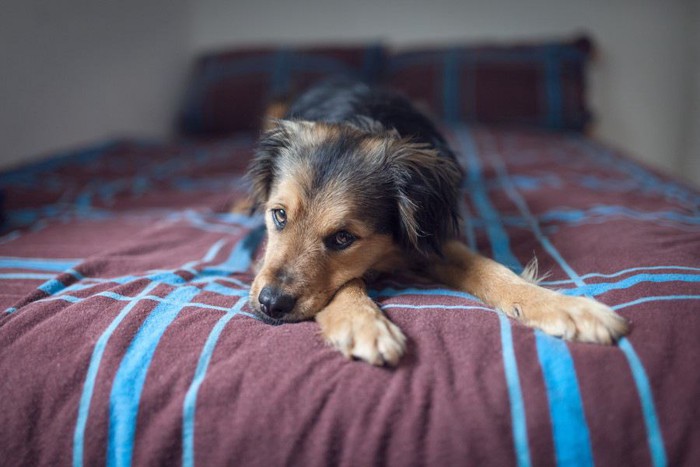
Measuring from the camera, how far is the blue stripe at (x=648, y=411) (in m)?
0.82

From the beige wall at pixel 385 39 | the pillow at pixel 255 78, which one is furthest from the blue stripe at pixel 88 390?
the pillow at pixel 255 78

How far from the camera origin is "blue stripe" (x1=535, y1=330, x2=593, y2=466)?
0.83 meters

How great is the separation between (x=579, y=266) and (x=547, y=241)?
24cm

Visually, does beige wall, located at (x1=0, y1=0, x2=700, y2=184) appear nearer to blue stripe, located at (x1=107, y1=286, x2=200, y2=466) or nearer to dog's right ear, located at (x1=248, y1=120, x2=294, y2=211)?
dog's right ear, located at (x1=248, y1=120, x2=294, y2=211)

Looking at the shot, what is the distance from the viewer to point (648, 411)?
85cm

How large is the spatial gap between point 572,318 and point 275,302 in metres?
0.67

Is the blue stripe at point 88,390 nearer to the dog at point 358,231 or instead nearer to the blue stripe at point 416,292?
the dog at point 358,231

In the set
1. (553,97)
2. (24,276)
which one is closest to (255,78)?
(553,97)

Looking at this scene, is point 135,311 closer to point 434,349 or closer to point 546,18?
point 434,349

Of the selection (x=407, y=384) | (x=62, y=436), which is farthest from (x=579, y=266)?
(x=62, y=436)

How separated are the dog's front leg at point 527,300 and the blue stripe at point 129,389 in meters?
0.77

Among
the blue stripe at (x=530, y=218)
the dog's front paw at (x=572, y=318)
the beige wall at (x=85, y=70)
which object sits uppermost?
the beige wall at (x=85, y=70)

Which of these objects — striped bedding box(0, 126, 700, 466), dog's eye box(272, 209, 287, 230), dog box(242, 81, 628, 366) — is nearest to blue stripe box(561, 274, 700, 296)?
striped bedding box(0, 126, 700, 466)

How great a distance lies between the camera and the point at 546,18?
13.7 feet
